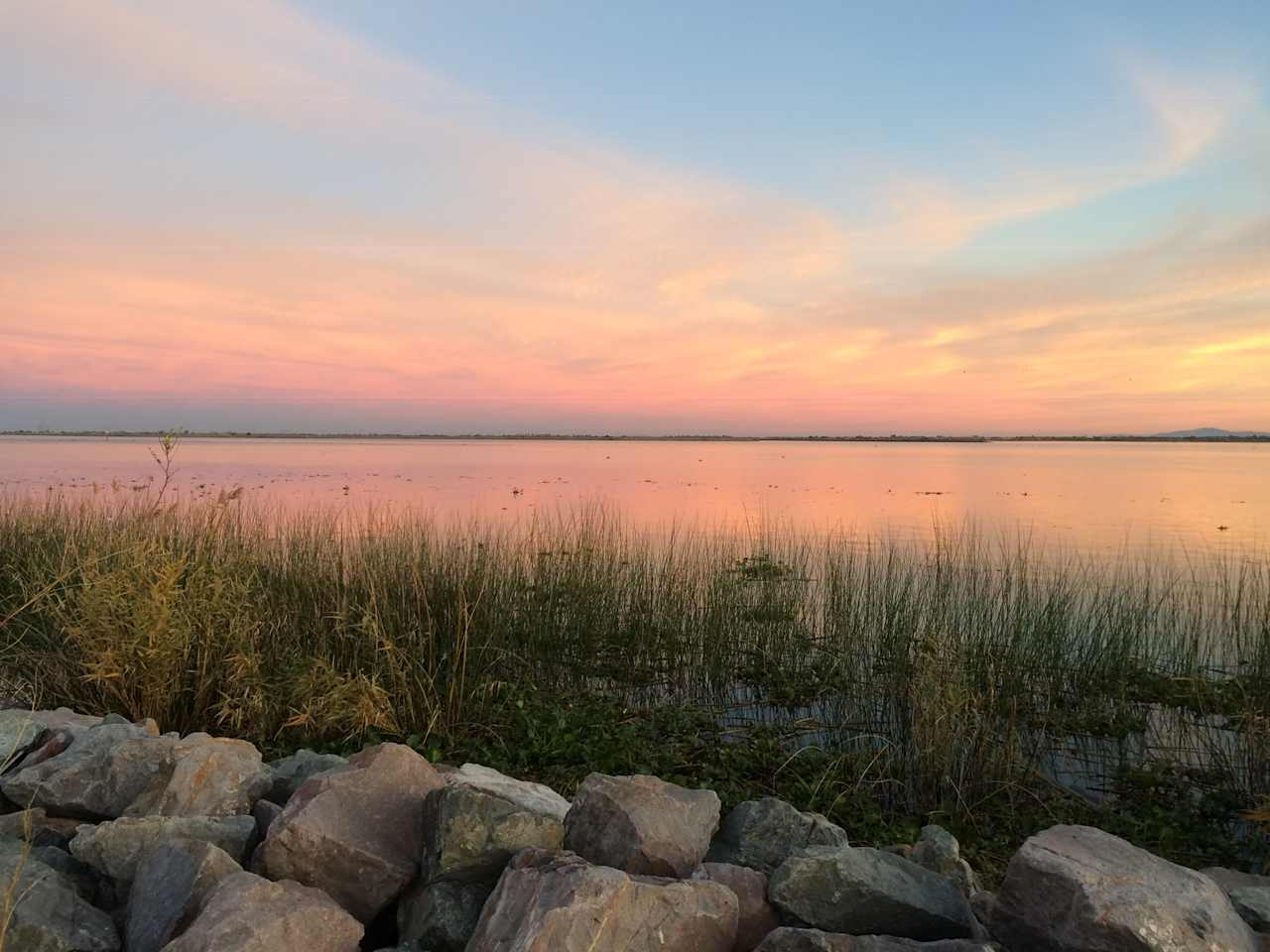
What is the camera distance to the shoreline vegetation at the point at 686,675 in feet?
14.9

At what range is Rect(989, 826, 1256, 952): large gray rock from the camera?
214 centimetres

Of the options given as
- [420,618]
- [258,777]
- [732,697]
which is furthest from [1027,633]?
[258,777]

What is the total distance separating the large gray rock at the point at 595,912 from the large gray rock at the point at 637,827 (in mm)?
200

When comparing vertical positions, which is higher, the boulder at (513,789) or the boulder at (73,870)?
the boulder at (513,789)

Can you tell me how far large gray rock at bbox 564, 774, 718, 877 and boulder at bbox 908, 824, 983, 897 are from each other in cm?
91

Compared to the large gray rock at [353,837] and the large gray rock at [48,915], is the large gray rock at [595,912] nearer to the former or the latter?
the large gray rock at [353,837]

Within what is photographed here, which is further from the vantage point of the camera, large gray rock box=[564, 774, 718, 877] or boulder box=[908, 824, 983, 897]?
boulder box=[908, 824, 983, 897]

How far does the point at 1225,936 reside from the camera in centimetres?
216

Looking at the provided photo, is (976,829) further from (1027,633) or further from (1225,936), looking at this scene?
(1027,633)

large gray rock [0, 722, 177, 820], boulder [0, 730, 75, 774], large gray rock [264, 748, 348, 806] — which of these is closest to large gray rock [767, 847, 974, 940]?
large gray rock [264, 748, 348, 806]

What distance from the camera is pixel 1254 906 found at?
108 inches

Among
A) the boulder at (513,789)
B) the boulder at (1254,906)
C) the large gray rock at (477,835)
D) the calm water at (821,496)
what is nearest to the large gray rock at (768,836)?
the boulder at (513,789)

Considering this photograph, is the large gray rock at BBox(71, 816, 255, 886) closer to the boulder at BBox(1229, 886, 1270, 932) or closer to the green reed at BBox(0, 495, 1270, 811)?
the green reed at BBox(0, 495, 1270, 811)

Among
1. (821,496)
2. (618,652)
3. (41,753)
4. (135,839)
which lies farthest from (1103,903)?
(821,496)
